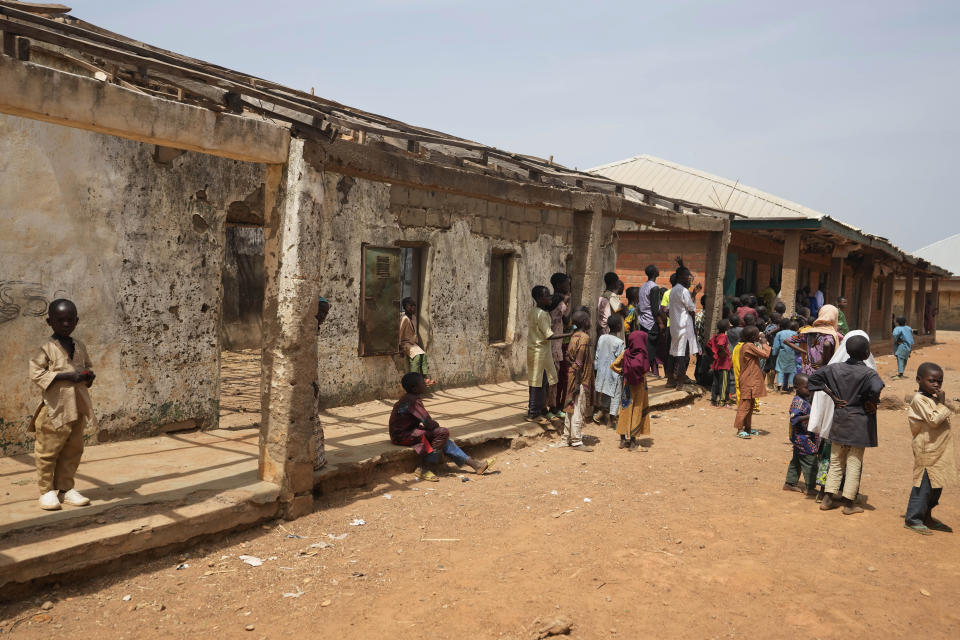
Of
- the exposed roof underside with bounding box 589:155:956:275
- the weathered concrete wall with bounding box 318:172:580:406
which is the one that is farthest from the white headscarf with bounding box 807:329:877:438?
the exposed roof underside with bounding box 589:155:956:275

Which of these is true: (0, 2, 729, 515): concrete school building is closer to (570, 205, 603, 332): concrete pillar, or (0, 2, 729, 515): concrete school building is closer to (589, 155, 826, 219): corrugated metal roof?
(570, 205, 603, 332): concrete pillar

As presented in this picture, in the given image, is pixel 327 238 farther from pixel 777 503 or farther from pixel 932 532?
pixel 932 532

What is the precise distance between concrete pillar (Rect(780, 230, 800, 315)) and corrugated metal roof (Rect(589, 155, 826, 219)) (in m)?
0.63

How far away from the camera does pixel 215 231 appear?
22.4ft

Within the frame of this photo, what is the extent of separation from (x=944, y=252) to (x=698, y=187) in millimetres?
52908

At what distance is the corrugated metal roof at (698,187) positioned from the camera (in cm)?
1575

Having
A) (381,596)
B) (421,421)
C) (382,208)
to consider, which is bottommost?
(381,596)

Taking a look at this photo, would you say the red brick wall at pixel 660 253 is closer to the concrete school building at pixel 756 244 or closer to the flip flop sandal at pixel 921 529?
the concrete school building at pixel 756 244

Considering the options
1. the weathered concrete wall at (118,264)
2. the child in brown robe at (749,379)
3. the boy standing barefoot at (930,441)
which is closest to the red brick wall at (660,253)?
the child in brown robe at (749,379)

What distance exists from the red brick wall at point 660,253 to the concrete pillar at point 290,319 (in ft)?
34.6

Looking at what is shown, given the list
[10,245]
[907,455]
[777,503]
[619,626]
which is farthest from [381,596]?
[907,455]

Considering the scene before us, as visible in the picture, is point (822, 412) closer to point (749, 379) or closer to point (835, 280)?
point (749, 379)

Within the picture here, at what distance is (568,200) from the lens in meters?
8.54

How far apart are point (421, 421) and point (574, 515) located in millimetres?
1668
